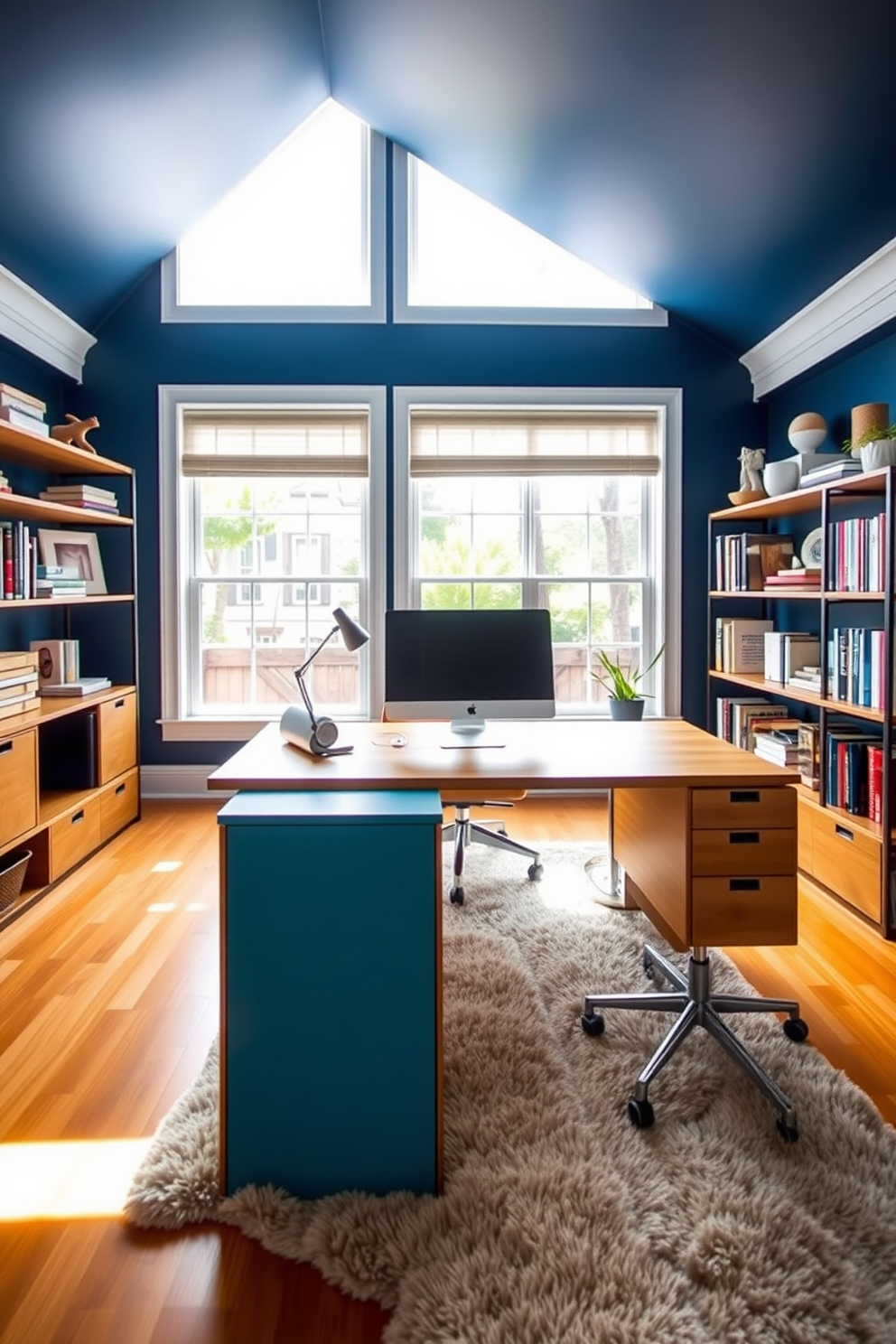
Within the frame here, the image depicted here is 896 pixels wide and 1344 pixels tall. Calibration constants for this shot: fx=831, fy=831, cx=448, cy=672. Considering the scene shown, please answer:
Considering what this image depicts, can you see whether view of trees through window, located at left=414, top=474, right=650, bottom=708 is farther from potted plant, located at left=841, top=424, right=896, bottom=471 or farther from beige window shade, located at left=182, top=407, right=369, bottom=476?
potted plant, located at left=841, top=424, right=896, bottom=471

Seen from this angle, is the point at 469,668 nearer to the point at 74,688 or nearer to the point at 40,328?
the point at 74,688

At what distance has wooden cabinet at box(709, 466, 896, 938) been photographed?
284 centimetres

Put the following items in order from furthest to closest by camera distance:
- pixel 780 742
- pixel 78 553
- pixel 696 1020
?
pixel 78 553, pixel 780 742, pixel 696 1020

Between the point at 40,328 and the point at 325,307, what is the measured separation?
1.43 metres

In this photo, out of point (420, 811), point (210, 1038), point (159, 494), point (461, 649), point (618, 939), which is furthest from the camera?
point (159, 494)

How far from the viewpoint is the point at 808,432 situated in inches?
147

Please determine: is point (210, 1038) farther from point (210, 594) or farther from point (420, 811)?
point (210, 594)

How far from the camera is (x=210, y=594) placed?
4.68 meters

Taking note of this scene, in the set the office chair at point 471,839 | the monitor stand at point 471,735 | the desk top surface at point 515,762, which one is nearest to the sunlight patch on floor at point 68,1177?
→ the desk top surface at point 515,762

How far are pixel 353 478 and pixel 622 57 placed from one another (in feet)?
7.60

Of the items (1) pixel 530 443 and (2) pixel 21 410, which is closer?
(2) pixel 21 410

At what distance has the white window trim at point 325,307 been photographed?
4465 millimetres

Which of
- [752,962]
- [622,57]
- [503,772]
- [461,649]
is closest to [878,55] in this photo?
[622,57]

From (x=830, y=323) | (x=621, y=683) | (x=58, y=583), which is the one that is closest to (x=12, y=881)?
(x=58, y=583)
